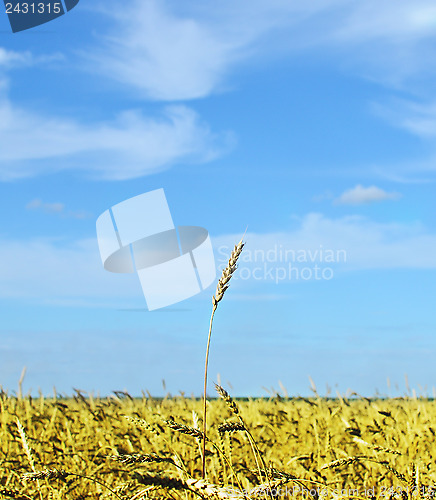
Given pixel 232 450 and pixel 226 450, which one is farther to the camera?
pixel 232 450

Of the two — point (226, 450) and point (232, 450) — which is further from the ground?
point (226, 450)

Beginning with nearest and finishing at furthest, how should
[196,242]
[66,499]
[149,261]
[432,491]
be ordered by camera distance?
[432,491] → [66,499] → [149,261] → [196,242]

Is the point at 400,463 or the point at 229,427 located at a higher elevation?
the point at 229,427

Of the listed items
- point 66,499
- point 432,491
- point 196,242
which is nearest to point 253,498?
point 432,491

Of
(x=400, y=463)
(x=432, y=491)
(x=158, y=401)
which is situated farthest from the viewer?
(x=158, y=401)

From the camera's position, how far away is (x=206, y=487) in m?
1.78

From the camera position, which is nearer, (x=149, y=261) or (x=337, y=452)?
(x=337, y=452)

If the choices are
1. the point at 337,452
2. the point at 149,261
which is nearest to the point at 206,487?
the point at 337,452

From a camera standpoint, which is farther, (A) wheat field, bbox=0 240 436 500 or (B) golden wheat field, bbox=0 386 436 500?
(B) golden wheat field, bbox=0 386 436 500

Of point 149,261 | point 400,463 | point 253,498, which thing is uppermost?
point 149,261

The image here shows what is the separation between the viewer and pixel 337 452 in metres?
4.48

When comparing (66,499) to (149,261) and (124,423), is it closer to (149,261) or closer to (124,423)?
(124,423)

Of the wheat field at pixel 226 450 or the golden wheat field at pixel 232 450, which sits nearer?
the wheat field at pixel 226 450

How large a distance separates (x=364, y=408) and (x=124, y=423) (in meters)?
3.60
